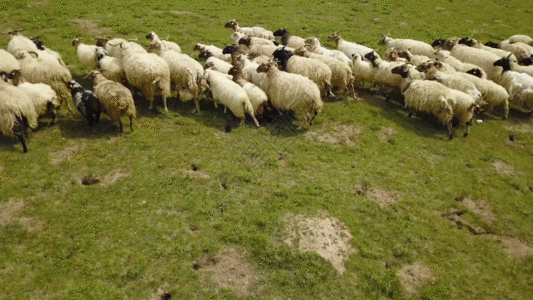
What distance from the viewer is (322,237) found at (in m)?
6.63

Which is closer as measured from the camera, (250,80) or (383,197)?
(383,197)

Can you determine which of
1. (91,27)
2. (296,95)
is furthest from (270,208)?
(91,27)

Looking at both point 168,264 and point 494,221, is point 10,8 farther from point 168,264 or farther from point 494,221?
point 494,221

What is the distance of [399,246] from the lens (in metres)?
6.68

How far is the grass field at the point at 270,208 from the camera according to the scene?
5.82 m

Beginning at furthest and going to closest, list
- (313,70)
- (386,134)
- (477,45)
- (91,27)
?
1. (91,27)
2. (477,45)
3. (313,70)
4. (386,134)

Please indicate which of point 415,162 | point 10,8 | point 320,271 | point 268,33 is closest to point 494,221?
point 415,162

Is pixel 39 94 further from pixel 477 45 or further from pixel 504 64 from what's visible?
pixel 477 45

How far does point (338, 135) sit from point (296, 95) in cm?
168

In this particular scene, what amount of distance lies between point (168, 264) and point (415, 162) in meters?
6.58

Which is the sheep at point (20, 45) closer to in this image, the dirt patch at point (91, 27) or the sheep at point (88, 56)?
the sheep at point (88, 56)

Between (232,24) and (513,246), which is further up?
(232,24)

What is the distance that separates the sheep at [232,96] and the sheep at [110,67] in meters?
2.64

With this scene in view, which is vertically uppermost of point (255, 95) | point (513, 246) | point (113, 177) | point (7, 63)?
point (7, 63)
